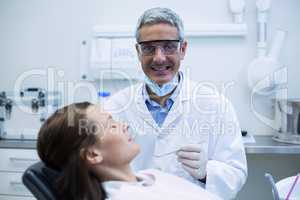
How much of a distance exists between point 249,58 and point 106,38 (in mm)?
1017

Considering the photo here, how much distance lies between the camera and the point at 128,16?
259 centimetres

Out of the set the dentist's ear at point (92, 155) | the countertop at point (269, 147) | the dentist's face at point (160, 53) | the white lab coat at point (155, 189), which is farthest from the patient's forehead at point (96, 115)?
the countertop at point (269, 147)

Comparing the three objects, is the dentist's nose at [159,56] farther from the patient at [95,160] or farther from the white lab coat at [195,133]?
the patient at [95,160]

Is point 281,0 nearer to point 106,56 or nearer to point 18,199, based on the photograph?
point 106,56

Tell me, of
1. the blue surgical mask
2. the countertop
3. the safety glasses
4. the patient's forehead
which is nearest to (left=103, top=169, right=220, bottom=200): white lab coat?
the patient's forehead

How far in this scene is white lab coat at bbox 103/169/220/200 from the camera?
121cm

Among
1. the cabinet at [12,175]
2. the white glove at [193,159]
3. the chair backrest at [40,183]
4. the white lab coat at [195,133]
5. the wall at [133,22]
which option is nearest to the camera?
the chair backrest at [40,183]

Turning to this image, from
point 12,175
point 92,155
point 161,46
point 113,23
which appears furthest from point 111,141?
point 113,23

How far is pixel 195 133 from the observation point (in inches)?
61.2

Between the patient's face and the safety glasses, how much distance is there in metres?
0.37

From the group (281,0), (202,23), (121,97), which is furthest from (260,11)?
(121,97)

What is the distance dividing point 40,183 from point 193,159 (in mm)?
593

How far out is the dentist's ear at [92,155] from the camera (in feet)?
3.96

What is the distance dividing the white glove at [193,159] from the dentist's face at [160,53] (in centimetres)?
31
